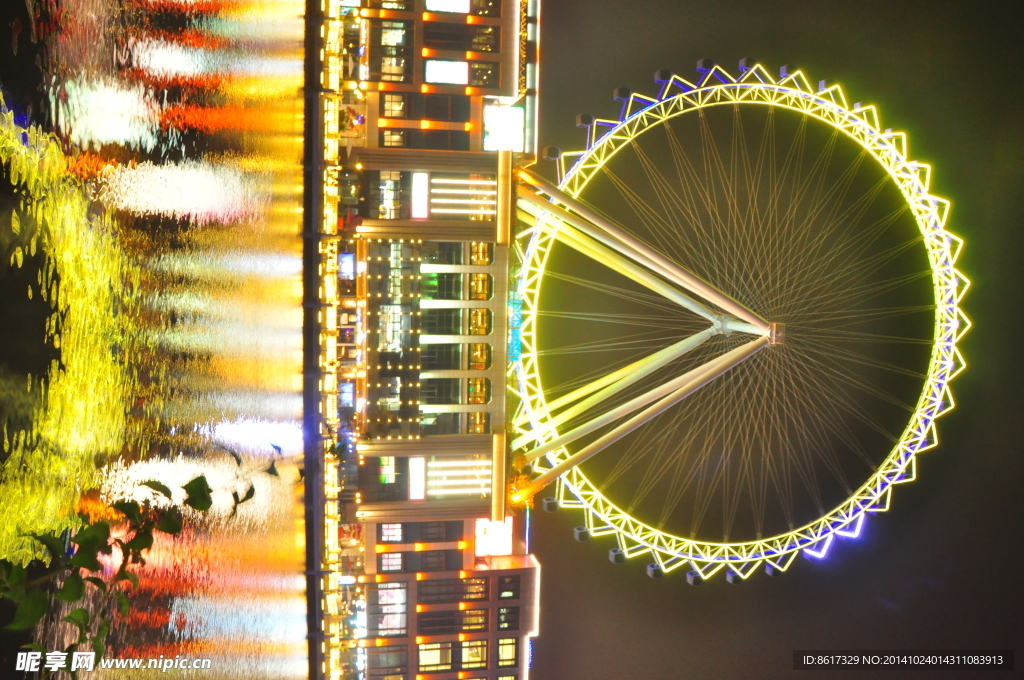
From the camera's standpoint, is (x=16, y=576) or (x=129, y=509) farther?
(x=129, y=509)

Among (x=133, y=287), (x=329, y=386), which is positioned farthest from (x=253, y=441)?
(x=329, y=386)

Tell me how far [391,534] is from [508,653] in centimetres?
825

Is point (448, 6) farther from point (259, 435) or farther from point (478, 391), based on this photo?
point (259, 435)

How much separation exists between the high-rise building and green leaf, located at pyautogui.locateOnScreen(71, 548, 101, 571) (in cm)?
2211

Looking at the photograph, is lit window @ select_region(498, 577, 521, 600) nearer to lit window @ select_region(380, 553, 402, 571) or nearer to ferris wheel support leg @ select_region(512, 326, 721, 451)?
lit window @ select_region(380, 553, 402, 571)

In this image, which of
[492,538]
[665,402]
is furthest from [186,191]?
[492,538]

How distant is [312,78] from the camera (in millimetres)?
A: 19734

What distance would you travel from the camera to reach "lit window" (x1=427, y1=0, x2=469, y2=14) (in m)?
29.1

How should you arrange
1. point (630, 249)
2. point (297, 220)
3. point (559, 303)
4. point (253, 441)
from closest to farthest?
1. point (253, 441)
2. point (297, 220)
3. point (630, 249)
4. point (559, 303)

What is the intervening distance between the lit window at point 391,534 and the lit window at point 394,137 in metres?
15.5

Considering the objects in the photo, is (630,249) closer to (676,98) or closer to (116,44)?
(676,98)

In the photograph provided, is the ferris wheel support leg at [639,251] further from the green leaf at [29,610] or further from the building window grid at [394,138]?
the green leaf at [29,610]

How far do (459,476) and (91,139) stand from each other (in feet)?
81.2

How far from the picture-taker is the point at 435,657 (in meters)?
33.8
